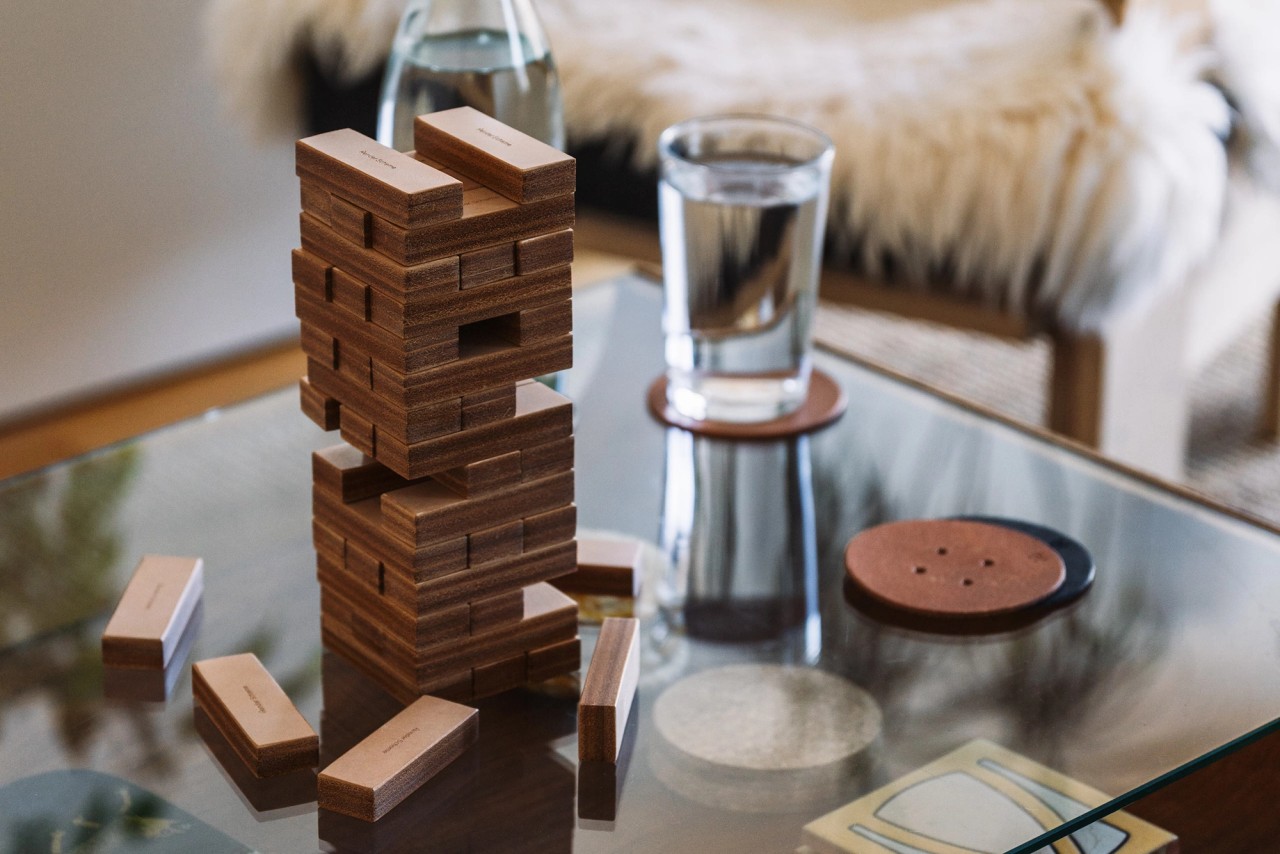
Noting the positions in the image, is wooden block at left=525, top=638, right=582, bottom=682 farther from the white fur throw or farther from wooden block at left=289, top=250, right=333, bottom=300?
the white fur throw

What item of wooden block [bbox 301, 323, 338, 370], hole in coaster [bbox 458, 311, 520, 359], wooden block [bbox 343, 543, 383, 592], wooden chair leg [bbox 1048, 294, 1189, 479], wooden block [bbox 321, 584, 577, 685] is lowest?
wooden chair leg [bbox 1048, 294, 1189, 479]

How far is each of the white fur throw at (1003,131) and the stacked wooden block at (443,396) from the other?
2.48 ft

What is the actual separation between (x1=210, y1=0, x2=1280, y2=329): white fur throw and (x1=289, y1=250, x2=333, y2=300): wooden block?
0.79m

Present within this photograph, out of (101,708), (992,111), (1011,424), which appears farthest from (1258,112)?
(101,708)

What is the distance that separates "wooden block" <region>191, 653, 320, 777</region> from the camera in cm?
58

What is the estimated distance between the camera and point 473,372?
57 cm

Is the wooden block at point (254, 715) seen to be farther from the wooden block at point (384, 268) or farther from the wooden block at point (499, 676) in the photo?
the wooden block at point (384, 268)

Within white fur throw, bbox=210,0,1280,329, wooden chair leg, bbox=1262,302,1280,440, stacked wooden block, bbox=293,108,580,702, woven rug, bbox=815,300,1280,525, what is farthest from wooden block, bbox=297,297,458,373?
wooden chair leg, bbox=1262,302,1280,440

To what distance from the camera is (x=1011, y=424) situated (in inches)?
33.3

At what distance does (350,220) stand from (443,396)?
0.07 m

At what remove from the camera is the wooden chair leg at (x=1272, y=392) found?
170cm

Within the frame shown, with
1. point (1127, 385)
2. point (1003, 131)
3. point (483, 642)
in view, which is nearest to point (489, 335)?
point (483, 642)

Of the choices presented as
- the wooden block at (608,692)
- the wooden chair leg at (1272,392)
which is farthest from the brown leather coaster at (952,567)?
the wooden chair leg at (1272,392)

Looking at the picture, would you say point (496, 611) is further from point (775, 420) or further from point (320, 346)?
point (775, 420)
